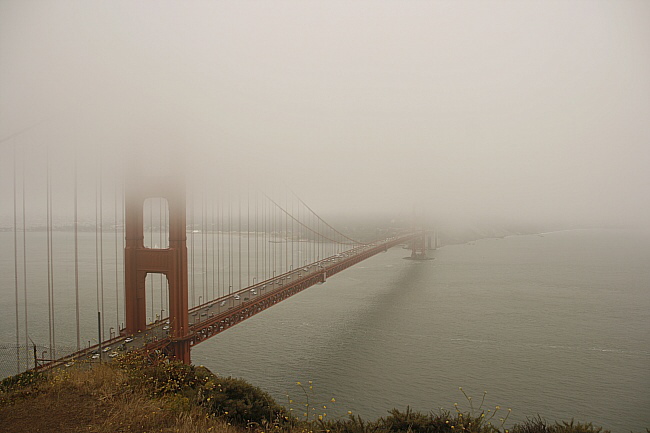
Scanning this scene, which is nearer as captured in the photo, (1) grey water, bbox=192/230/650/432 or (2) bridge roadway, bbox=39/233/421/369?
(2) bridge roadway, bbox=39/233/421/369

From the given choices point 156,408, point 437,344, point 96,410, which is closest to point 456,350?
point 437,344

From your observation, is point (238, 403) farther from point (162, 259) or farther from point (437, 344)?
point (437, 344)

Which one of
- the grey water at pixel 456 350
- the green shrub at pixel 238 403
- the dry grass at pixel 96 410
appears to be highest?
the dry grass at pixel 96 410

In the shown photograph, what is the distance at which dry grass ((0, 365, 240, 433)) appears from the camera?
10.4ft

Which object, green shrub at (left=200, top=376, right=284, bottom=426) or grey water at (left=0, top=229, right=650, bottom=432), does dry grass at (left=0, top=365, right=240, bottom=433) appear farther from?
grey water at (left=0, top=229, right=650, bottom=432)

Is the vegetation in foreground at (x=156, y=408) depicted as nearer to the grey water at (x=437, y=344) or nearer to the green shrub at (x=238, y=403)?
the green shrub at (x=238, y=403)

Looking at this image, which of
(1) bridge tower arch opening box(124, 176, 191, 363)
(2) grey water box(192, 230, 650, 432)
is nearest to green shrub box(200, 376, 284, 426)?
(2) grey water box(192, 230, 650, 432)

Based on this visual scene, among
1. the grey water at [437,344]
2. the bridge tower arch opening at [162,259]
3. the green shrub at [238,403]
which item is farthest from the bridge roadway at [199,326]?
the green shrub at [238,403]

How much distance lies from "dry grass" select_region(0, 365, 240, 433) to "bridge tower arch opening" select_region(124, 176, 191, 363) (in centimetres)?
392

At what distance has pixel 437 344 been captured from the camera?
492 inches

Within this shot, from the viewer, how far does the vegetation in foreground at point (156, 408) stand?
3.24 meters

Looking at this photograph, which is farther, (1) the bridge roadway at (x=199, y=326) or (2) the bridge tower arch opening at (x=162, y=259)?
(2) the bridge tower arch opening at (x=162, y=259)

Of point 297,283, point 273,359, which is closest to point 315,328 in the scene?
point 297,283

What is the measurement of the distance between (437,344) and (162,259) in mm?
8640
